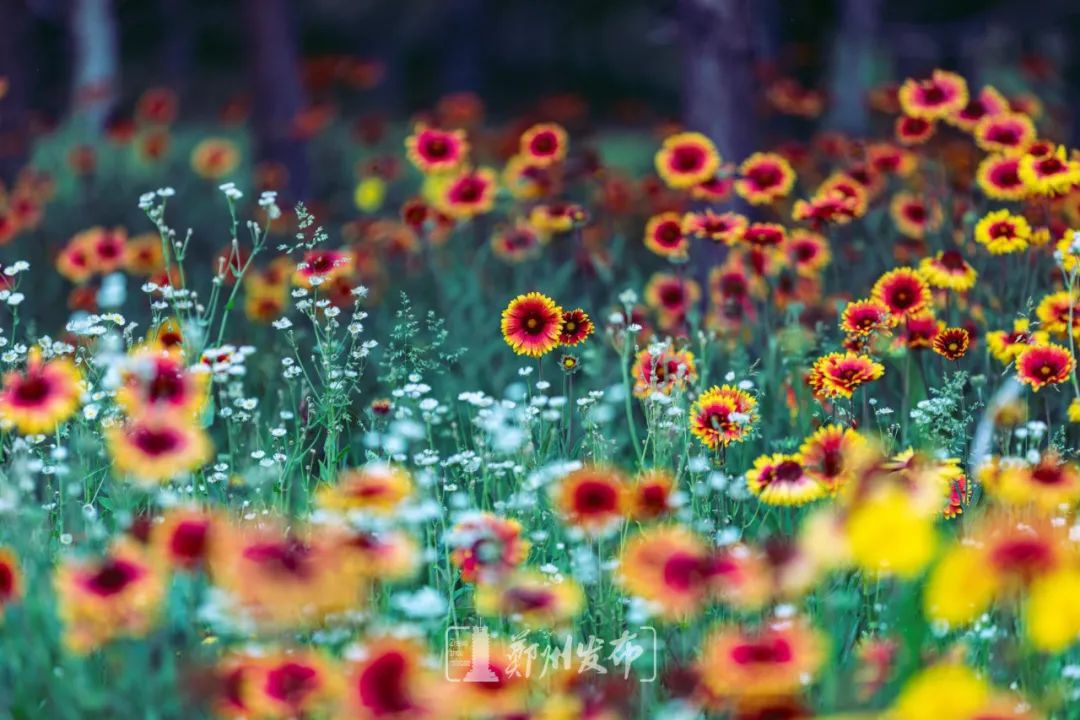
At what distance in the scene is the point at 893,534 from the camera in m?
1.58

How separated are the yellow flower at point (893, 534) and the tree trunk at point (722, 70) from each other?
443 centimetres

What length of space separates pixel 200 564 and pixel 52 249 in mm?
5385

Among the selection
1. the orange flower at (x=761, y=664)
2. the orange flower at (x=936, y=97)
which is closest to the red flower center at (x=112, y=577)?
the orange flower at (x=761, y=664)

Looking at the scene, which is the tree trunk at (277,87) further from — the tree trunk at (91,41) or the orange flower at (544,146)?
the tree trunk at (91,41)

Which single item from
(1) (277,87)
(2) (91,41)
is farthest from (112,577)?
(2) (91,41)

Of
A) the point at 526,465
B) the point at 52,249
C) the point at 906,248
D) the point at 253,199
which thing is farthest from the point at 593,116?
the point at 526,465

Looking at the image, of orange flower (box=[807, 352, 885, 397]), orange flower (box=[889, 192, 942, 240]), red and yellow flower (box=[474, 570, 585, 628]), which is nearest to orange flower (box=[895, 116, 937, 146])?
A: orange flower (box=[889, 192, 942, 240])

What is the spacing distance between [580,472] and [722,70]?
146 inches

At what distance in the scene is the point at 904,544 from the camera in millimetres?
1572

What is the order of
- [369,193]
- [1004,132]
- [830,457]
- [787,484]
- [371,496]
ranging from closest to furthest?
[371,496], [830,457], [787,484], [1004,132], [369,193]

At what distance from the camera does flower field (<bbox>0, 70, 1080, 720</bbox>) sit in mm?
1889

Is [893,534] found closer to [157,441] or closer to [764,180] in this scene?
[157,441]

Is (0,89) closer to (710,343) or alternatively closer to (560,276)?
(560,276)

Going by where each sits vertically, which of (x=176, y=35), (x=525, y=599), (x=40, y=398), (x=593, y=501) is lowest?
(x=525, y=599)
